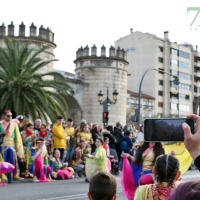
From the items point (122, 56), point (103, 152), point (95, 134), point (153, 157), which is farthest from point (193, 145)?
point (122, 56)

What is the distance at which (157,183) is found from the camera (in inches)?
180

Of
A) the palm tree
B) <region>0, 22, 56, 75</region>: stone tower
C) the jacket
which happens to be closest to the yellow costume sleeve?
the jacket

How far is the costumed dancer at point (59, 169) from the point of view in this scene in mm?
15422

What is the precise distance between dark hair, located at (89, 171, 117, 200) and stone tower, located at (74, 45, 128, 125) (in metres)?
41.5

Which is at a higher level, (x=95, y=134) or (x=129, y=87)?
(x=129, y=87)

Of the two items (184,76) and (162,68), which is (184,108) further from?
(162,68)

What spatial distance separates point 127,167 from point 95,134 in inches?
346

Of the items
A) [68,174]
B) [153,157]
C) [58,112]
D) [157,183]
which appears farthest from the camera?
[58,112]

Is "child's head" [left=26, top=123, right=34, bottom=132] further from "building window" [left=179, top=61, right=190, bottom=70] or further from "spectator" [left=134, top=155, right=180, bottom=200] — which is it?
"building window" [left=179, top=61, right=190, bottom=70]

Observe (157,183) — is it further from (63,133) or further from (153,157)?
(63,133)

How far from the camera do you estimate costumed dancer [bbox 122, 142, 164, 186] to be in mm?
7781

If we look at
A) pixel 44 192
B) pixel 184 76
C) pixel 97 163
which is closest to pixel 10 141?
pixel 97 163

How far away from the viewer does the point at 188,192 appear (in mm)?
1769

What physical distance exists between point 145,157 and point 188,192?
6.24m
